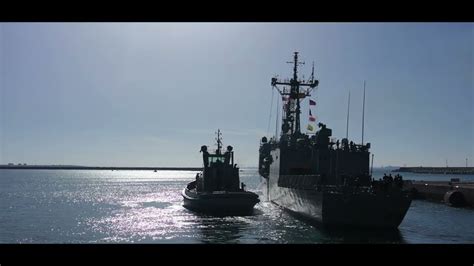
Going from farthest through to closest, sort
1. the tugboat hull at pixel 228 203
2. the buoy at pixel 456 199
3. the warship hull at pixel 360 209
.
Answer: the buoy at pixel 456 199 < the tugboat hull at pixel 228 203 < the warship hull at pixel 360 209

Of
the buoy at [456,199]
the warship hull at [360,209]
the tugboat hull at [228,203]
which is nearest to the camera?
the warship hull at [360,209]

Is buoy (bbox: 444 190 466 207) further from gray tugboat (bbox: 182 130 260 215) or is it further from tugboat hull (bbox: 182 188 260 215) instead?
tugboat hull (bbox: 182 188 260 215)

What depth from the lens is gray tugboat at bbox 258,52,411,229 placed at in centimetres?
2595

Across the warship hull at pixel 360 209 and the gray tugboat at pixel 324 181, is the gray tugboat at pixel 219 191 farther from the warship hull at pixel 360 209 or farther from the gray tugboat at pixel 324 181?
the warship hull at pixel 360 209

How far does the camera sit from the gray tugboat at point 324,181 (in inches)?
1022

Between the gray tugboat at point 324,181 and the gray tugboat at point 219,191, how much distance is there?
394cm

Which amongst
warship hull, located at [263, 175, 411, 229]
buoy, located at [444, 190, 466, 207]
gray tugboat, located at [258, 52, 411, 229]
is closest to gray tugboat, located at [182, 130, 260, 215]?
gray tugboat, located at [258, 52, 411, 229]

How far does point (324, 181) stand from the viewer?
28.4 meters

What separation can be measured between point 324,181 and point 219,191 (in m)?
15.3

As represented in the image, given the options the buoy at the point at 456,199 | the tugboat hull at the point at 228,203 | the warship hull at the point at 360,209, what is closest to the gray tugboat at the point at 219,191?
the tugboat hull at the point at 228,203

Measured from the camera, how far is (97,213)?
1754 inches
